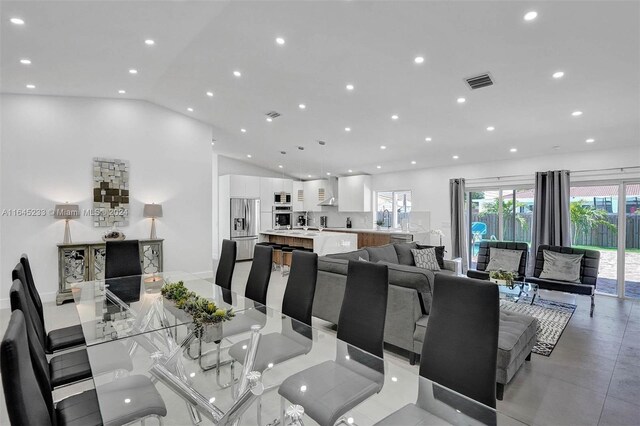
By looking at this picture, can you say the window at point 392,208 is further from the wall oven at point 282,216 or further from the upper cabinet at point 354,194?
the wall oven at point 282,216

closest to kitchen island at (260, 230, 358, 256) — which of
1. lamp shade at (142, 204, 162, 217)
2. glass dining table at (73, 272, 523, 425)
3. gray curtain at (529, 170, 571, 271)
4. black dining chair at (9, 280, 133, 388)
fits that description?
lamp shade at (142, 204, 162, 217)

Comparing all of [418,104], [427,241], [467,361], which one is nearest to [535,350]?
[467,361]

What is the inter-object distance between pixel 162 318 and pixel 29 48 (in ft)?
12.4

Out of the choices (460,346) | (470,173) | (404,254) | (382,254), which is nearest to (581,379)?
(460,346)

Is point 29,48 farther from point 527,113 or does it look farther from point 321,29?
point 527,113

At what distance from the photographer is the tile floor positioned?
7.38 feet

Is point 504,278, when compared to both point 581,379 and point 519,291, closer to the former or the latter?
point 519,291

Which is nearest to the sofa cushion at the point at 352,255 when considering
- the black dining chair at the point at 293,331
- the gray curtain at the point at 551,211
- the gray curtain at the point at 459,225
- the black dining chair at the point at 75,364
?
the black dining chair at the point at 293,331

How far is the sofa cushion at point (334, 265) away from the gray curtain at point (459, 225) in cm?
467

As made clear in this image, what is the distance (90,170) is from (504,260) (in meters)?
7.59

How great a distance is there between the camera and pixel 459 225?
743 cm

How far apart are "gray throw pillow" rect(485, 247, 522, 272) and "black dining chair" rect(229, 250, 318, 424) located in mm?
4420

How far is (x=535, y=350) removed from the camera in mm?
3309

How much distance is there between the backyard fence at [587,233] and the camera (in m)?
5.45
